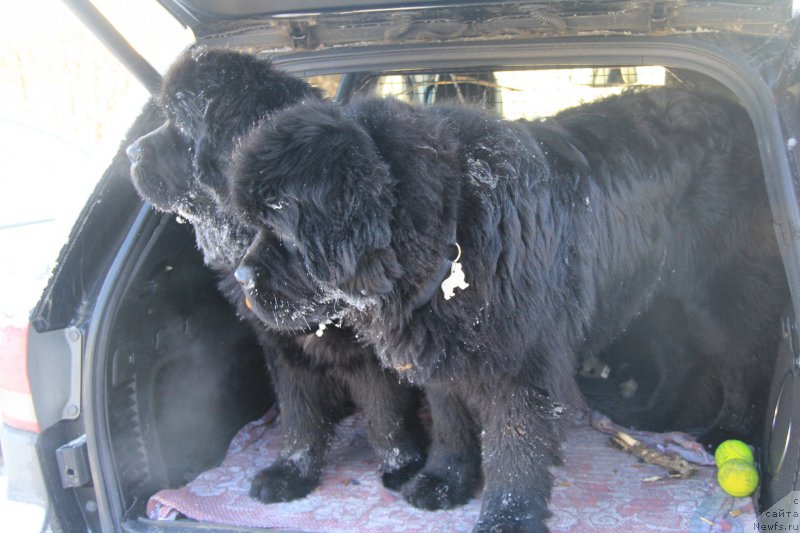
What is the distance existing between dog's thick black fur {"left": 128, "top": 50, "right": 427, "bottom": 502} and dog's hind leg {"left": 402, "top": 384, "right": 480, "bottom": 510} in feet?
0.50

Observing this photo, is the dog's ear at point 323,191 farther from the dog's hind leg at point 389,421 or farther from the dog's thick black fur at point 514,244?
the dog's hind leg at point 389,421

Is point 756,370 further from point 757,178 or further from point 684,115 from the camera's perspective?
point 684,115

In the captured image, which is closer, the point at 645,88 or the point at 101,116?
the point at 645,88

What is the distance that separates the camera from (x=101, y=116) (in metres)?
10.6

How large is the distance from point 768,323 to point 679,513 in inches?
31.5

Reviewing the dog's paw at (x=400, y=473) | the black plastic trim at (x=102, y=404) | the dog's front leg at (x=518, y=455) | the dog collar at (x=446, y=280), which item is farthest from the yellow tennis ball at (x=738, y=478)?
the black plastic trim at (x=102, y=404)

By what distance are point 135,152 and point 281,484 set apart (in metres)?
1.35

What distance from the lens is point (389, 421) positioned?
2.73m

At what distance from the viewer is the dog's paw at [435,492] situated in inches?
97.7

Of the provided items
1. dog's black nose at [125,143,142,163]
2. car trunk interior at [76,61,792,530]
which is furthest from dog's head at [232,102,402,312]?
car trunk interior at [76,61,792,530]

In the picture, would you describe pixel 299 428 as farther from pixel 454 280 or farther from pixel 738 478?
A: pixel 738 478

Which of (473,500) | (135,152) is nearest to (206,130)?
(135,152)

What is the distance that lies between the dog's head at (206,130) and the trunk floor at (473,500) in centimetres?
93

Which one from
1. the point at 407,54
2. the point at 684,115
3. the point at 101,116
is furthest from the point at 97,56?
the point at 684,115
